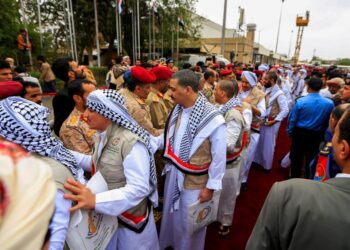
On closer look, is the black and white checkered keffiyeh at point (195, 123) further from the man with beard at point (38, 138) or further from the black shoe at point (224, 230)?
the black shoe at point (224, 230)

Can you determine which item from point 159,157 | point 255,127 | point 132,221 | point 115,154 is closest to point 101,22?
point 255,127

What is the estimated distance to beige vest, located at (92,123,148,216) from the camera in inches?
67.9

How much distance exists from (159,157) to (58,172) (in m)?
2.39

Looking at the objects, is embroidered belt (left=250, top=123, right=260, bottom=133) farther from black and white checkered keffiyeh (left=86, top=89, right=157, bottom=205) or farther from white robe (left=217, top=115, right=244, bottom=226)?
black and white checkered keffiyeh (left=86, top=89, right=157, bottom=205)

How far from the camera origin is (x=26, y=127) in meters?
1.26

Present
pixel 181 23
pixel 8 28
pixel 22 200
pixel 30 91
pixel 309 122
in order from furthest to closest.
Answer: pixel 181 23, pixel 8 28, pixel 309 122, pixel 30 91, pixel 22 200

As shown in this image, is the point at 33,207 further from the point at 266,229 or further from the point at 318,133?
the point at 318,133

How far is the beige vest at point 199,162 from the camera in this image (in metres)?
2.34

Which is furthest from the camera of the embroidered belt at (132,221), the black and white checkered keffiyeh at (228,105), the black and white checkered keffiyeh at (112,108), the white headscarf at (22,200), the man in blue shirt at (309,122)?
the man in blue shirt at (309,122)

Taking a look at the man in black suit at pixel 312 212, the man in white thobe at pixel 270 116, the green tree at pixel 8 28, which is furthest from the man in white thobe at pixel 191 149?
the green tree at pixel 8 28

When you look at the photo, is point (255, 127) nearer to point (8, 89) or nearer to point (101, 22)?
point (8, 89)

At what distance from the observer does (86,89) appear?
2.56 meters

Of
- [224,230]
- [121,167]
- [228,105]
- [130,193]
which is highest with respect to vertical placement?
[228,105]

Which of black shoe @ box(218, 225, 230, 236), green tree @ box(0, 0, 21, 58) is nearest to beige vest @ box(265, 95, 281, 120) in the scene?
black shoe @ box(218, 225, 230, 236)
